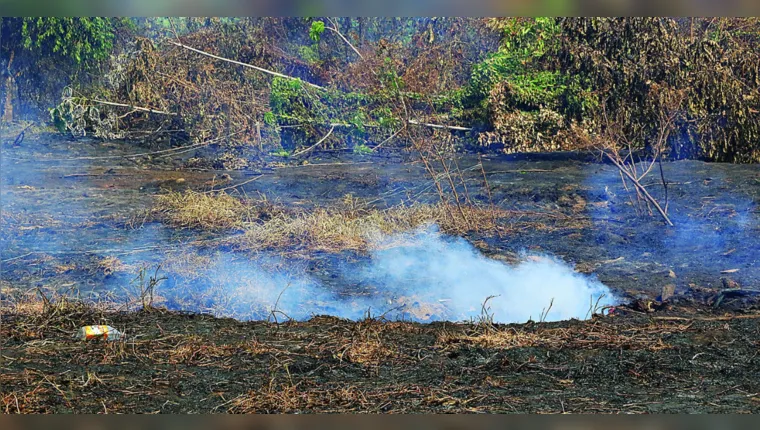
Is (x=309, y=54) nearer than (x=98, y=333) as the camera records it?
No

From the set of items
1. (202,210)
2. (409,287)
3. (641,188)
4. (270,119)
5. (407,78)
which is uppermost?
(407,78)

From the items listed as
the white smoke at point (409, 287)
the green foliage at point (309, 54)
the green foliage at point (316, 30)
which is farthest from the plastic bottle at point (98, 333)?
the green foliage at point (316, 30)

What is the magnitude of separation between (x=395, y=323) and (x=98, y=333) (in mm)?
2108

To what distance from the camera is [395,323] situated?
286 inches

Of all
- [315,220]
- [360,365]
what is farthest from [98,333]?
[360,365]

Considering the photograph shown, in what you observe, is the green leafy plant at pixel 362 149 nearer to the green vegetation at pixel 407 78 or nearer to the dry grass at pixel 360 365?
the green vegetation at pixel 407 78

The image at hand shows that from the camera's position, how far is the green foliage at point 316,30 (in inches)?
288

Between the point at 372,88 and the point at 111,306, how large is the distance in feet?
8.25

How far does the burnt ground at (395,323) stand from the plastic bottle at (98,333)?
103 mm

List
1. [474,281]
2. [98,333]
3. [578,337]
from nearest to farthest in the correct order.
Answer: [578,337]
[98,333]
[474,281]

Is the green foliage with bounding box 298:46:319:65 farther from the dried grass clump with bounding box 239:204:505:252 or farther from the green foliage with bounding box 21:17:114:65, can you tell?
the green foliage with bounding box 21:17:114:65

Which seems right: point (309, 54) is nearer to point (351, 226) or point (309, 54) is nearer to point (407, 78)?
point (407, 78)

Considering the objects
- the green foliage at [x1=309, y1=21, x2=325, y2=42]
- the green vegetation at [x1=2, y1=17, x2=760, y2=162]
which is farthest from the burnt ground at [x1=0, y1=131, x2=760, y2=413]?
the green foliage at [x1=309, y1=21, x2=325, y2=42]
